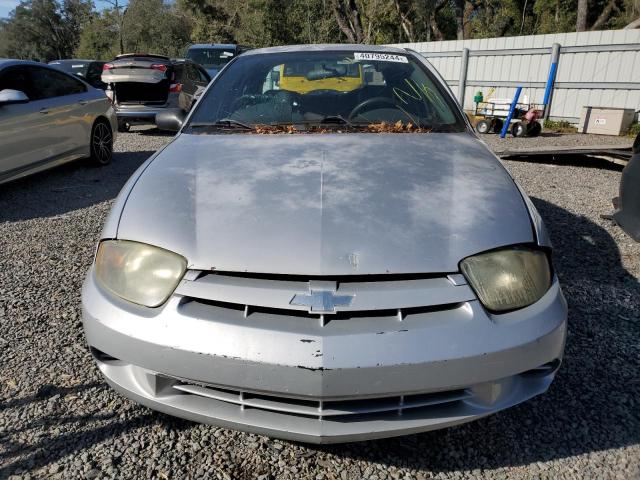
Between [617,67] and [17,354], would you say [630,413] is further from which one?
[617,67]

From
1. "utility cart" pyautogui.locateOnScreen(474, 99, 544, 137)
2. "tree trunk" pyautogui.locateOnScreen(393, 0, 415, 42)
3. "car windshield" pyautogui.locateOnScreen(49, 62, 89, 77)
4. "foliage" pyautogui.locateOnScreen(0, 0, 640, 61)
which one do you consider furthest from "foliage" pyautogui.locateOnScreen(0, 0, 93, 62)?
"utility cart" pyautogui.locateOnScreen(474, 99, 544, 137)

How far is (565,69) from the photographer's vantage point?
38.8 ft

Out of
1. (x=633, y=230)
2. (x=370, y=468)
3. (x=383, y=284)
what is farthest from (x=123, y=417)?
(x=633, y=230)

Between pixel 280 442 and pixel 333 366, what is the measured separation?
699 mm

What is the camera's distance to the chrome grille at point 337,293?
1.47 m

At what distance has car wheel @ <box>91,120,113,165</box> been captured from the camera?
6.61 metres

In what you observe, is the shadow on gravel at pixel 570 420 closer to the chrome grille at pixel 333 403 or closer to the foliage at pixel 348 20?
the chrome grille at pixel 333 403

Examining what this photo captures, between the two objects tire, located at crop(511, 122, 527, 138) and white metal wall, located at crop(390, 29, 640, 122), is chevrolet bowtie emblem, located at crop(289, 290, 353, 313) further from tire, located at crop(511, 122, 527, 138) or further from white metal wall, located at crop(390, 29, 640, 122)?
white metal wall, located at crop(390, 29, 640, 122)

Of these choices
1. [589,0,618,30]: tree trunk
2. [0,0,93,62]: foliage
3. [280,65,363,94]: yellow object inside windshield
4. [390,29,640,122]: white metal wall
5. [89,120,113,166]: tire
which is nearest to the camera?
[280,65,363,94]: yellow object inside windshield

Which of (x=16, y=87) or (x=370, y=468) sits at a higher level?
(x=16, y=87)

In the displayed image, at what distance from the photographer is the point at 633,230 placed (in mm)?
3959

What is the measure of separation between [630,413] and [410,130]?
1.66 metres

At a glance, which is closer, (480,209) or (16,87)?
(480,209)

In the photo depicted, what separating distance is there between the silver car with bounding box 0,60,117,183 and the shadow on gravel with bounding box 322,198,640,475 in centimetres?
488
